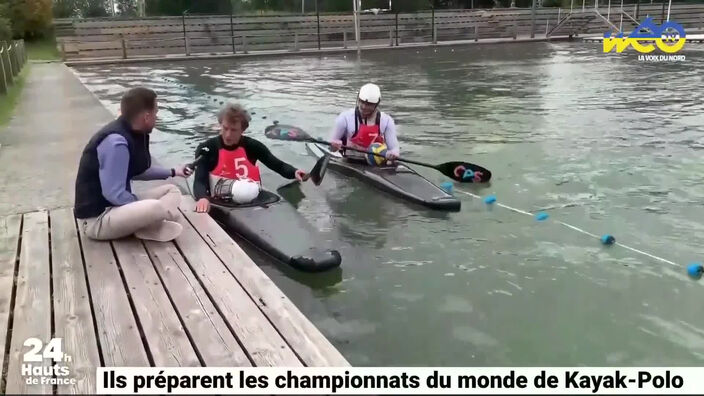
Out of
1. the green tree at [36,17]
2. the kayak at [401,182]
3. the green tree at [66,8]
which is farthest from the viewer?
the green tree at [66,8]

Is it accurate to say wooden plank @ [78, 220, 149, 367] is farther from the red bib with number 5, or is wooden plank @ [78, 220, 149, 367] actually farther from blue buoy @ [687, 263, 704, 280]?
blue buoy @ [687, 263, 704, 280]

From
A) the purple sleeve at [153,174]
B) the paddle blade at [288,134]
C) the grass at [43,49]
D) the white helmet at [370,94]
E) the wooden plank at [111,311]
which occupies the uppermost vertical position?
the grass at [43,49]

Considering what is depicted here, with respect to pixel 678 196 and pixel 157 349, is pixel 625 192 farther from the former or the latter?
pixel 157 349

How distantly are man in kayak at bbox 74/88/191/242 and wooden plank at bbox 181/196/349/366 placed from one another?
12.9 inches

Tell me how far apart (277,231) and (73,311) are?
1.92 meters

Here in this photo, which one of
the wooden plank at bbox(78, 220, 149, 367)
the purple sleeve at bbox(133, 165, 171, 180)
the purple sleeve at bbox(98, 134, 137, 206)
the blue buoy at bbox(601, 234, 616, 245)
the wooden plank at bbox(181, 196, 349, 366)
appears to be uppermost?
the purple sleeve at bbox(98, 134, 137, 206)

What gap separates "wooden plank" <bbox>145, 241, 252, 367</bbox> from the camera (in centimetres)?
272

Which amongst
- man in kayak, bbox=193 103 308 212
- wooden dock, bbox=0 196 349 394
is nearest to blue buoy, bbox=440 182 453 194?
man in kayak, bbox=193 103 308 212

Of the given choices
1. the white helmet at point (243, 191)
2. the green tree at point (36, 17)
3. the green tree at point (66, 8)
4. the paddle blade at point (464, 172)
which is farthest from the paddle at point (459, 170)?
the green tree at point (66, 8)

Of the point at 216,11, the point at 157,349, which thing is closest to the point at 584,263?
the point at 157,349

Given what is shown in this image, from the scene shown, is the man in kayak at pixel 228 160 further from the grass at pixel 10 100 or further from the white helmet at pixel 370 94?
the grass at pixel 10 100

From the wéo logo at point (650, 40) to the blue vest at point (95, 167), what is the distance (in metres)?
22.6

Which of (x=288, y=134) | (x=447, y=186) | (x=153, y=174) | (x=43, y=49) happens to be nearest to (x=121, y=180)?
(x=153, y=174)

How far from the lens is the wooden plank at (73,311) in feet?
8.43
